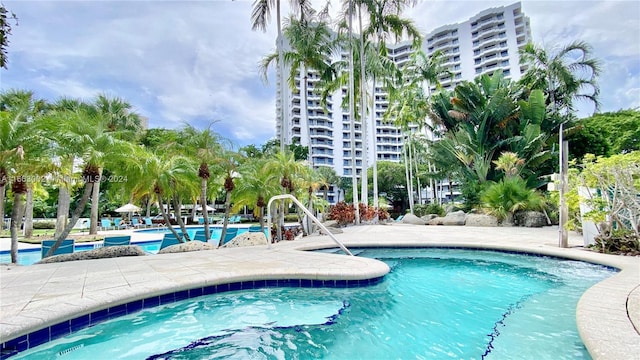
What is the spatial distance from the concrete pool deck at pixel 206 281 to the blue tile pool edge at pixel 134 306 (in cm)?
6

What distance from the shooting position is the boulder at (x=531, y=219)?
1539 cm

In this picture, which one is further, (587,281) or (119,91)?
(119,91)

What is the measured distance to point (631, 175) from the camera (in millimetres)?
6586

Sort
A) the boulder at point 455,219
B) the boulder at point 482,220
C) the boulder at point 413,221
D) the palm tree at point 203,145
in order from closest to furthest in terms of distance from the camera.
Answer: the palm tree at point 203,145 → the boulder at point 482,220 → the boulder at point 455,219 → the boulder at point 413,221

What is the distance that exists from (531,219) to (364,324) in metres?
14.5

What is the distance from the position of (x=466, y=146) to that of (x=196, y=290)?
19.9m

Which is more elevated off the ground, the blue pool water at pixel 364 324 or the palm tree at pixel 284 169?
the palm tree at pixel 284 169

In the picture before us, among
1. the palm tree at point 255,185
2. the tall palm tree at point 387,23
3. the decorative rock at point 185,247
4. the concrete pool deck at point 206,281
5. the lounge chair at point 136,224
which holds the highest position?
the tall palm tree at point 387,23

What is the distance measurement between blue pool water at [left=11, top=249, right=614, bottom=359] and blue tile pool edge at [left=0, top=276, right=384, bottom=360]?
Result: 0.07m

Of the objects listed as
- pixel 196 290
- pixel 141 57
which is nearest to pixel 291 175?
pixel 196 290

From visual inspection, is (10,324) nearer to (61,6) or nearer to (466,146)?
(61,6)

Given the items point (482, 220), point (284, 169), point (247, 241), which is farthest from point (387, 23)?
point (247, 241)

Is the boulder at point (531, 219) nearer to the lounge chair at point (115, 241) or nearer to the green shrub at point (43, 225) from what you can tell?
the lounge chair at point (115, 241)

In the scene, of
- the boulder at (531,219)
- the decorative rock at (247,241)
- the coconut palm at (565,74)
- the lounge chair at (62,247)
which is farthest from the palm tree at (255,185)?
the coconut palm at (565,74)
